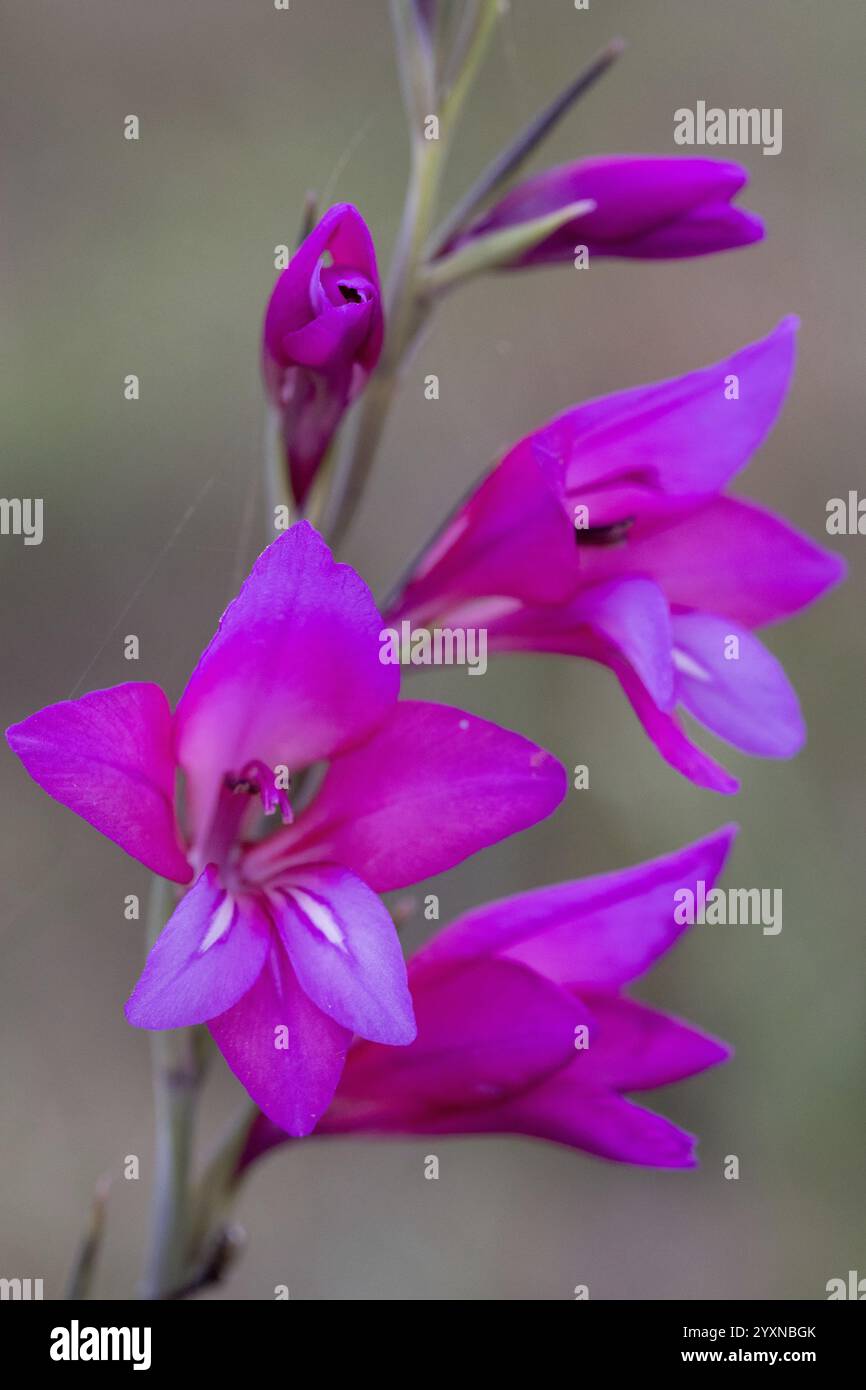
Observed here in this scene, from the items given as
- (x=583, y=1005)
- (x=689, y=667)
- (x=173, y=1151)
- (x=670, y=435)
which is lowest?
(x=173, y=1151)

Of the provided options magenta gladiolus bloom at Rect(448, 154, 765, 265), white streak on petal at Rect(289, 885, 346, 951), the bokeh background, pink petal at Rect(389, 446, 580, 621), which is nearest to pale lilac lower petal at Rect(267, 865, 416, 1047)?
white streak on petal at Rect(289, 885, 346, 951)

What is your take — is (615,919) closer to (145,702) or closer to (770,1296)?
(145,702)

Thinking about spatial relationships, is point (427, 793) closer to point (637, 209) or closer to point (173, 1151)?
point (173, 1151)

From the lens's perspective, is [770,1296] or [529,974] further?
[770,1296]

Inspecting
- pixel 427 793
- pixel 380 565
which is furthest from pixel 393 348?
pixel 380 565

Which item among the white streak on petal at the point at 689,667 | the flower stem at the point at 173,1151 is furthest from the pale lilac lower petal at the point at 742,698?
the flower stem at the point at 173,1151
